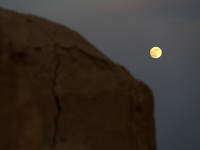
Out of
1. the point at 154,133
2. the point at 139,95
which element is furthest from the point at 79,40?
the point at 154,133

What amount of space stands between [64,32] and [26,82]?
955 mm

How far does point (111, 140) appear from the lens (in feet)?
8.94

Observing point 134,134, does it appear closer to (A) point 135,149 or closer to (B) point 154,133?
(A) point 135,149

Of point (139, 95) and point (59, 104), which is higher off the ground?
point (139, 95)

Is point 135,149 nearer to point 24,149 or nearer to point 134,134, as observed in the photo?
point 134,134

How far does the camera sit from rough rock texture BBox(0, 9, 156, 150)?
223 cm

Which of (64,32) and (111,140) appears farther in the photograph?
(64,32)

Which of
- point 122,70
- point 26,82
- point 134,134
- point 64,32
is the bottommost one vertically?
point 134,134

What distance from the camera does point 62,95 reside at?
2.52 metres

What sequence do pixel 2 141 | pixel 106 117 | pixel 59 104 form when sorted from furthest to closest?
pixel 106 117 < pixel 59 104 < pixel 2 141

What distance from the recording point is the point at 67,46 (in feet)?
9.07

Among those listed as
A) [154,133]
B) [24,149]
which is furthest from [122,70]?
[24,149]

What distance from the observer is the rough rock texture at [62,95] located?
87.7 inches

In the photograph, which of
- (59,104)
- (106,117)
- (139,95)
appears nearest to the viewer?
(59,104)
